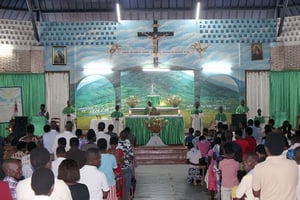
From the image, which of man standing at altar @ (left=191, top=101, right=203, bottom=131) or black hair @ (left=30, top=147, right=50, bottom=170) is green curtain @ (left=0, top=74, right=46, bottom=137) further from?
black hair @ (left=30, top=147, right=50, bottom=170)

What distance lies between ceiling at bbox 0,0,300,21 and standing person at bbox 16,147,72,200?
676 inches

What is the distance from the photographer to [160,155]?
52.3 feet

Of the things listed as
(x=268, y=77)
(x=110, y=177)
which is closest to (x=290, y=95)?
(x=268, y=77)

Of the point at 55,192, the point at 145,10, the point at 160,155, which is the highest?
the point at 145,10

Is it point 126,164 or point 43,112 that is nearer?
point 126,164

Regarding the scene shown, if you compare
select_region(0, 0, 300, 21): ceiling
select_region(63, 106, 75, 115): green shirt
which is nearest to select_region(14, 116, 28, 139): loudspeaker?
select_region(63, 106, 75, 115): green shirt

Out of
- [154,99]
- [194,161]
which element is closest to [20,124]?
[154,99]

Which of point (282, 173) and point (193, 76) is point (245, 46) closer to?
point (193, 76)

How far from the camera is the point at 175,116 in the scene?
55.8 ft

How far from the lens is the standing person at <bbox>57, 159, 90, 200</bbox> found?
492 cm

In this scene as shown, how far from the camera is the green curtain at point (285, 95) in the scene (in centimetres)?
1992

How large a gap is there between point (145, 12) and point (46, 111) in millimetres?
5778

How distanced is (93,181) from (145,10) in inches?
664

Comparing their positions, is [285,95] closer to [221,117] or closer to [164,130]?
[221,117]
